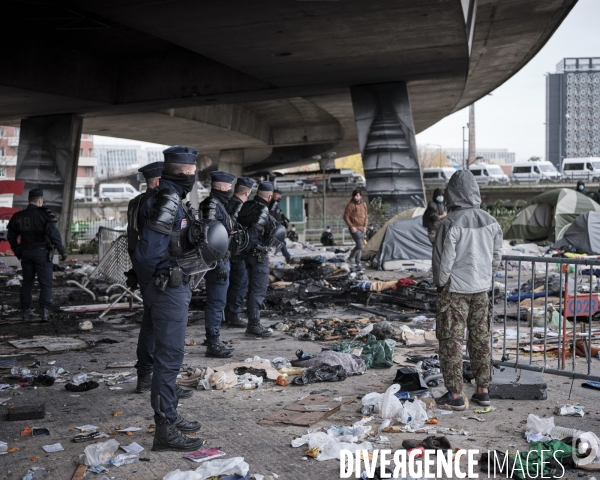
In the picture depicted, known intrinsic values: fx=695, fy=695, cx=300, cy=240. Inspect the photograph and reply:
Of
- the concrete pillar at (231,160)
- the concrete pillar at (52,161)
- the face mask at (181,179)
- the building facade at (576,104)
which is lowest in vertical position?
the face mask at (181,179)

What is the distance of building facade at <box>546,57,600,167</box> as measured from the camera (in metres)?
107

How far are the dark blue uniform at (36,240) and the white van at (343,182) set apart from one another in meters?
46.2

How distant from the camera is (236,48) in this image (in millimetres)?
16844

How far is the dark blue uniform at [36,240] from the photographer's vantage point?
10258mm

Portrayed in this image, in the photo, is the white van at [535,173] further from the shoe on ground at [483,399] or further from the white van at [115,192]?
the shoe on ground at [483,399]

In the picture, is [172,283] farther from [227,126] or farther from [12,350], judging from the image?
[227,126]

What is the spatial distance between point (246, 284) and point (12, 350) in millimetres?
3072

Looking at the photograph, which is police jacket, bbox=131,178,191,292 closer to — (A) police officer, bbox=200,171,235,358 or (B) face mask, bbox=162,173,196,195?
(B) face mask, bbox=162,173,196,195

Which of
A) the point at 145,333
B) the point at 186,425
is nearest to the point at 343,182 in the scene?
the point at 145,333

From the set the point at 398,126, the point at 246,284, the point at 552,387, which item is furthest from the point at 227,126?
the point at 552,387

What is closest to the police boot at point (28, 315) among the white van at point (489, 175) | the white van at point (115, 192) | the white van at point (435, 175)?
the white van at point (435, 175)

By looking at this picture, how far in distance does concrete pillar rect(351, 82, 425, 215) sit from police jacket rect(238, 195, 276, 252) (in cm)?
1451

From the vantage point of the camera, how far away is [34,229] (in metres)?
10.3

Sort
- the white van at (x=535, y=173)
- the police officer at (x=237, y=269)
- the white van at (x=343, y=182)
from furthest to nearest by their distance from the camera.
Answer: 1. the white van at (x=535, y=173)
2. the white van at (x=343, y=182)
3. the police officer at (x=237, y=269)
